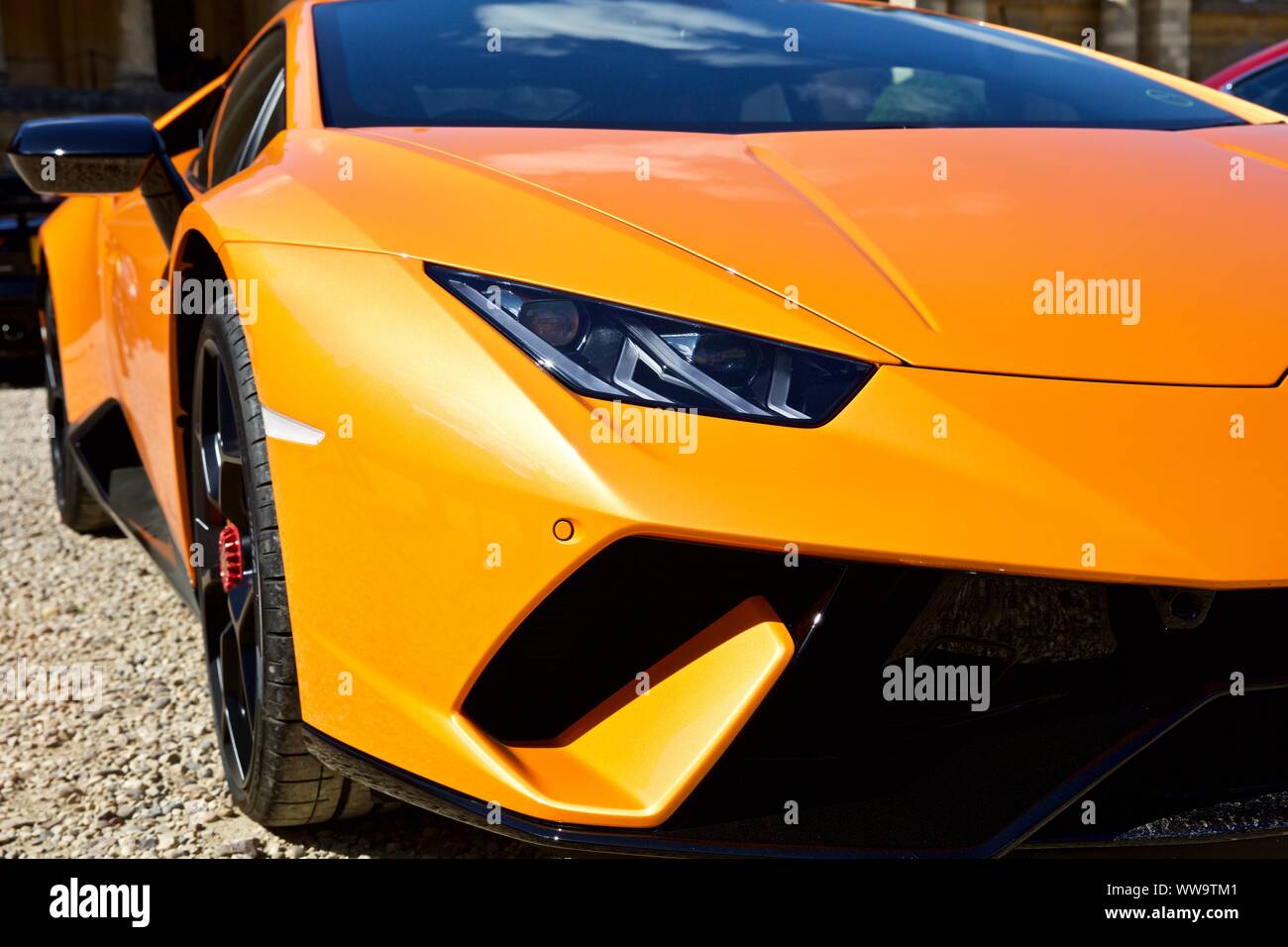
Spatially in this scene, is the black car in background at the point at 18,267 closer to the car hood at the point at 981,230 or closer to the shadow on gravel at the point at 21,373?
the shadow on gravel at the point at 21,373

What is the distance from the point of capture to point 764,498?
4.44 feet

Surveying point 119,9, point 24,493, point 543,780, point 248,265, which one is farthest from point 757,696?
point 119,9

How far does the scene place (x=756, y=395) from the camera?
1.44m

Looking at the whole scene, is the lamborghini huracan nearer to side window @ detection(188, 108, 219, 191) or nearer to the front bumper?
the front bumper

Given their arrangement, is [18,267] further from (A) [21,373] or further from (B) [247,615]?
(B) [247,615]

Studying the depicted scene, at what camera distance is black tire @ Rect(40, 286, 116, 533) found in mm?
4016

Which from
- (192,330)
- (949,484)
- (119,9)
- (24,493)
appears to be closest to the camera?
(949,484)

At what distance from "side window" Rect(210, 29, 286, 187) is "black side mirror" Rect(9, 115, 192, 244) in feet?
0.50

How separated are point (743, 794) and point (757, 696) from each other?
122 millimetres

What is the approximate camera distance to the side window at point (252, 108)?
2555mm

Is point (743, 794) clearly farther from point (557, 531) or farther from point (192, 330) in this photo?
point (192, 330)

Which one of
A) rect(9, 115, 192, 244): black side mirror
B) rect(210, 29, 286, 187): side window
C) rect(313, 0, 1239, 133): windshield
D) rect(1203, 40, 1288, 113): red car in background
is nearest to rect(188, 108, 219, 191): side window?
rect(210, 29, 286, 187): side window

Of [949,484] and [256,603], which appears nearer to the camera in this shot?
[949,484]

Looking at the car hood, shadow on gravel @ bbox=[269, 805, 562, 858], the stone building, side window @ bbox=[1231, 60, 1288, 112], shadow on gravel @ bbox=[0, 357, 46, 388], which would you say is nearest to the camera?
the car hood
